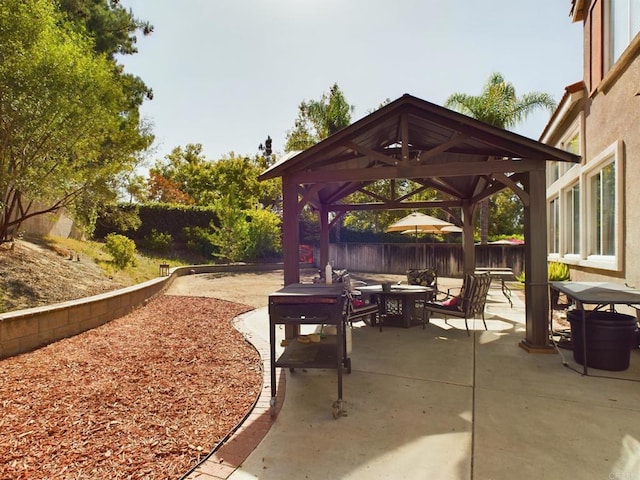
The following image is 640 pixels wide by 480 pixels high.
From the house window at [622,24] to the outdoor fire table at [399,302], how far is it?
16.8 feet

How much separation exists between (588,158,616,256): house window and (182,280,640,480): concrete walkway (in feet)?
8.71

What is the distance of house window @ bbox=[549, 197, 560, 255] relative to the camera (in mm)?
10249

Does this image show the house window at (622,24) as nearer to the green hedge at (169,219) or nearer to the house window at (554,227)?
the house window at (554,227)

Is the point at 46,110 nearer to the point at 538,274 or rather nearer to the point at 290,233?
the point at 290,233

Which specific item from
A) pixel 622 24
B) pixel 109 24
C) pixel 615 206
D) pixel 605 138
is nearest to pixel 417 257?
pixel 605 138

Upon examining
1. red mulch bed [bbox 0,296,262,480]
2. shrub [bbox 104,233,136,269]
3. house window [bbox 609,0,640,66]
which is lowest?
red mulch bed [bbox 0,296,262,480]

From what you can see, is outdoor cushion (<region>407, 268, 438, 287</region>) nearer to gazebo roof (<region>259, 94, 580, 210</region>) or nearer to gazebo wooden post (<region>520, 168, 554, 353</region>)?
gazebo roof (<region>259, 94, 580, 210</region>)

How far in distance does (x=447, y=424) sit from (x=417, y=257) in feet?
46.5

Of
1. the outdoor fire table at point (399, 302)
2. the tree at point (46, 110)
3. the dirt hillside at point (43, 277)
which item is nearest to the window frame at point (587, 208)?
the outdoor fire table at point (399, 302)

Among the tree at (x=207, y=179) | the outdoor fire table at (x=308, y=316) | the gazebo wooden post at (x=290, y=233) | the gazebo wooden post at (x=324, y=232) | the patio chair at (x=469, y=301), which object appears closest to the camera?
the outdoor fire table at (x=308, y=316)

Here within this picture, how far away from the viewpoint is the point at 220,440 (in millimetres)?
2721

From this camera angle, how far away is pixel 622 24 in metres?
5.98

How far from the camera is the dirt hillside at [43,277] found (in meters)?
5.55

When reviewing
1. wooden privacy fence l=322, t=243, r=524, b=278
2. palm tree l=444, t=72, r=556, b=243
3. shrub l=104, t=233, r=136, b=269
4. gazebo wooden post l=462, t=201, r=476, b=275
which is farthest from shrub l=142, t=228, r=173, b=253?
palm tree l=444, t=72, r=556, b=243
